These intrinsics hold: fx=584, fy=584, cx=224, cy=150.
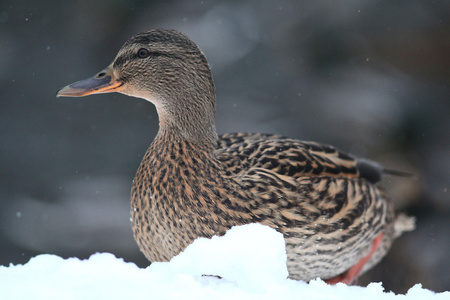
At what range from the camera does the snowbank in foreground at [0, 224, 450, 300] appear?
1.97 meters

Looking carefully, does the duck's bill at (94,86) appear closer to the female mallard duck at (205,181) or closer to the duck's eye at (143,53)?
the female mallard duck at (205,181)

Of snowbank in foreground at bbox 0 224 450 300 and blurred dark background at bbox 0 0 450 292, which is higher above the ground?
blurred dark background at bbox 0 0 450 292

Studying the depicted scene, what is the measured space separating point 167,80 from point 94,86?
15.1 inches

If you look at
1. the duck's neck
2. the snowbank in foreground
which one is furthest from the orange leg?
the snowbank in foreground

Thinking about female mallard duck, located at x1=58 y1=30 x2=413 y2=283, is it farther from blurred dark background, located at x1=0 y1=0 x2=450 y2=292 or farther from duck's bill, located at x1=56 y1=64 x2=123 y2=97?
blurred dark background, located at x1=0 y1=0 x2=450 y2=292

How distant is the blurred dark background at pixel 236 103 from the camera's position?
5898mm

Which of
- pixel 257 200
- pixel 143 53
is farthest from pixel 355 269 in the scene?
pixel 143 53

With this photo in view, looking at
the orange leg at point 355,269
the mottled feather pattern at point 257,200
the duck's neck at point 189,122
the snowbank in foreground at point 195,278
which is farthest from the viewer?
the orange leg at point 355,269

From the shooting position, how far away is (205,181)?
300 cm

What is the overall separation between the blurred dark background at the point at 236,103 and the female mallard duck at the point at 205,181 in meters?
2.59

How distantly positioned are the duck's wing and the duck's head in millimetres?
224

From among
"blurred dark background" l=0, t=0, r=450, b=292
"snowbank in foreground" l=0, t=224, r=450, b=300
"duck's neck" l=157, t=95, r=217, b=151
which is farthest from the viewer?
"blurred dark background" l=0, t=0, r=450, b=292

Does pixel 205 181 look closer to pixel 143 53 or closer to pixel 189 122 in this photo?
pixel 189 122

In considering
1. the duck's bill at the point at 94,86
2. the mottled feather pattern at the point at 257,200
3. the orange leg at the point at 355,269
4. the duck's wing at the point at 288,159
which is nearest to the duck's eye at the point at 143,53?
the duck's bill at the point at 94,86
